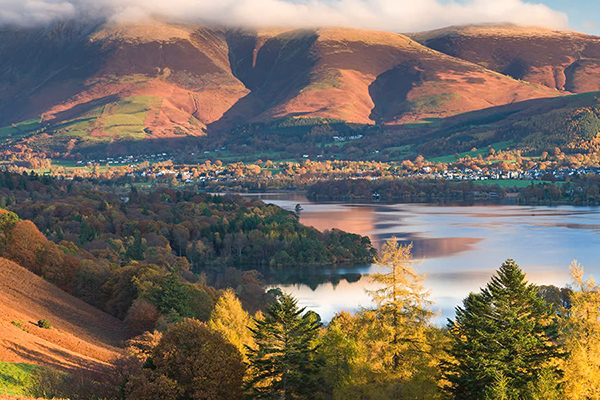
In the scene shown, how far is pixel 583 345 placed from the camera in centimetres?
2808

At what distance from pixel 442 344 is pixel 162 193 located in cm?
12079

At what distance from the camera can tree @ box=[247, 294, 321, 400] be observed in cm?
2783

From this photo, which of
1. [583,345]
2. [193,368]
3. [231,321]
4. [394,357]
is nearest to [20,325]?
[231,321]

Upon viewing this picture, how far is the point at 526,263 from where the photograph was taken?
81.4 m

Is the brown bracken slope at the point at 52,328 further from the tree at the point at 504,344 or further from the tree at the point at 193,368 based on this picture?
the tree at the point at 504,344

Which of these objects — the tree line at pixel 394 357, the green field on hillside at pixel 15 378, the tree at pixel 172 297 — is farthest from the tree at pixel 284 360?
the tree at pixel 172 297

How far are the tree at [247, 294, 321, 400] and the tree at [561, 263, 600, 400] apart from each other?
867cm

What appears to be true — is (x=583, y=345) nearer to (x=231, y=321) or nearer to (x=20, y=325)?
(x=231, y=321)

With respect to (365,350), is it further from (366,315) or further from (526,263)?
(526,263)

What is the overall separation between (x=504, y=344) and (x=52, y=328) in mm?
22926

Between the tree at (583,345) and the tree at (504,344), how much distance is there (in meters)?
0.69

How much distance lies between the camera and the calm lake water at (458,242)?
226ft

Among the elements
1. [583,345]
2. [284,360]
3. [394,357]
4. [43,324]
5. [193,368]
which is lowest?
[43,324]

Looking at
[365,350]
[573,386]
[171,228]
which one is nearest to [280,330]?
[365,350]
